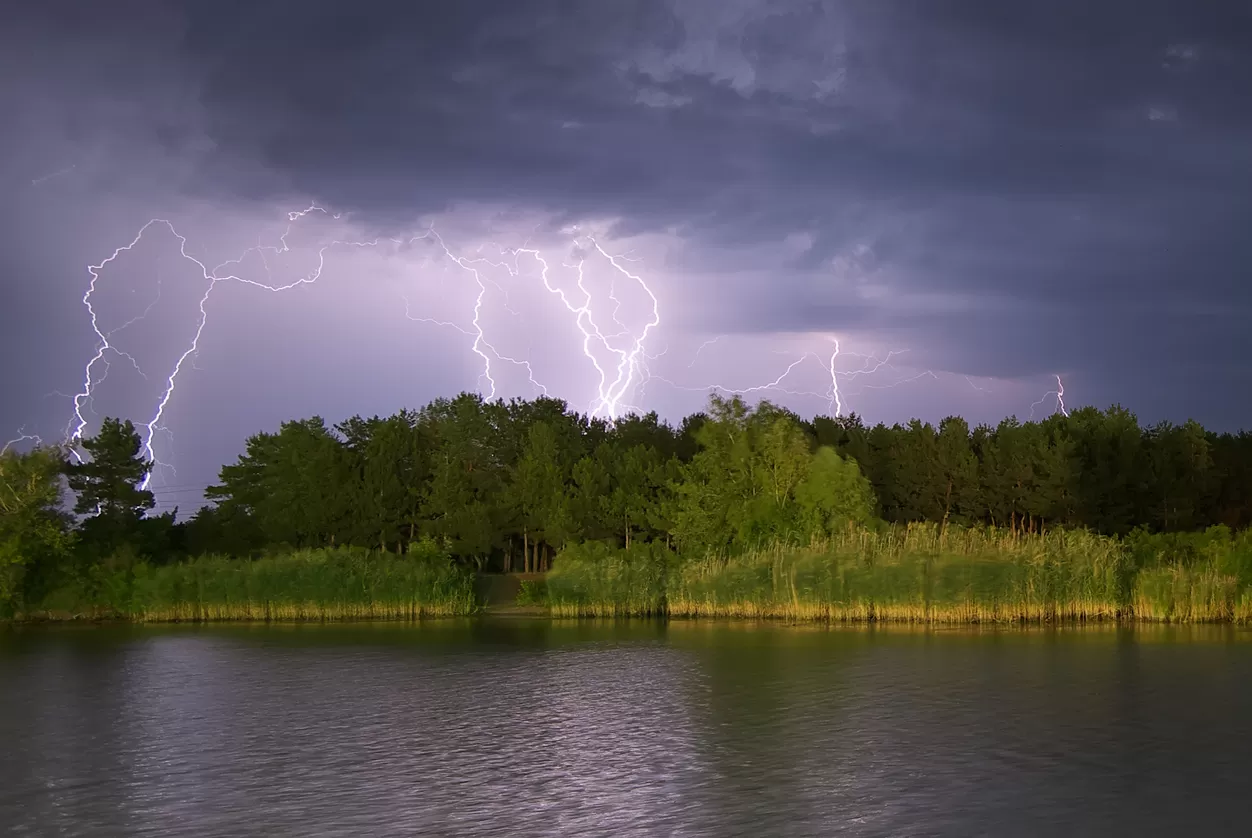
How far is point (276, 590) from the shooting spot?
165 feet

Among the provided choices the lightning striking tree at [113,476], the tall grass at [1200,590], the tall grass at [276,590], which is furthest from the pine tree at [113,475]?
the tall grass at [1200,590]

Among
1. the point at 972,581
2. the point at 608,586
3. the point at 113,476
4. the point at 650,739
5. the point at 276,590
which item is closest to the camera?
the point at 650,739

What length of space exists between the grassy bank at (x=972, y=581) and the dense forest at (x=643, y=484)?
9.13 meters

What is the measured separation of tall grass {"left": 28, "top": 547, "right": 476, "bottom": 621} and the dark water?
11716 millimetres

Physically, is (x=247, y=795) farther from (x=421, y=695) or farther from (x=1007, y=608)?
(x=1007, y=608)

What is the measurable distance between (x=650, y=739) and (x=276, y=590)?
31.1 metres

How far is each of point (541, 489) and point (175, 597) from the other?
29.1 m

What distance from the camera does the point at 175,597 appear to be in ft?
168

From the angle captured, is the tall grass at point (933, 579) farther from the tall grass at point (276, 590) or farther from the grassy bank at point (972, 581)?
the tall grass at point (276, 590)

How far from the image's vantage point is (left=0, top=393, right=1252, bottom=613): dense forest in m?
60.9

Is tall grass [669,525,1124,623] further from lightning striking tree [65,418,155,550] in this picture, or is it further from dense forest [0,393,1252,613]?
lightning striking tree [65,418,155,550]

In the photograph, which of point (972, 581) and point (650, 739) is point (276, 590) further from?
point (650, 739)

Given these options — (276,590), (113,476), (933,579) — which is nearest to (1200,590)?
(933,579)

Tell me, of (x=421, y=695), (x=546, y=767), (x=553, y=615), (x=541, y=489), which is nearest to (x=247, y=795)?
(x=546, y=767)
